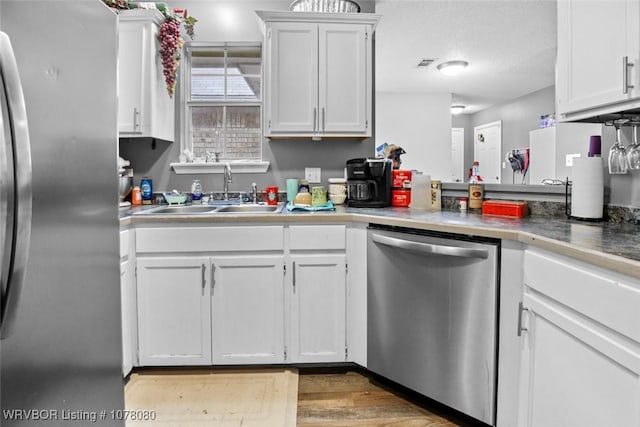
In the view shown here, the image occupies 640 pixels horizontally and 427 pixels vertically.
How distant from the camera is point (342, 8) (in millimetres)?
2684

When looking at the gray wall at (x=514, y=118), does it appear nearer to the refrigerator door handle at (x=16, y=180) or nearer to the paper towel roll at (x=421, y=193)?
the paper towel roll at (x=421, y=193)

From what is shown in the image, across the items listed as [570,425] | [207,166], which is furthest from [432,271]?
[207,166]

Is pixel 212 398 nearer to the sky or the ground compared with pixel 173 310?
nearer to the ground

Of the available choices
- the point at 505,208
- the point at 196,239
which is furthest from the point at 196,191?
the point at 505,208

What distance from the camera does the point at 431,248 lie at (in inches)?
68.0

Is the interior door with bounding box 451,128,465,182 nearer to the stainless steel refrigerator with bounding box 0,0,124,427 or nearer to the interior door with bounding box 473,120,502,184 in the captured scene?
the interior door with bounding box 473,120,502,184

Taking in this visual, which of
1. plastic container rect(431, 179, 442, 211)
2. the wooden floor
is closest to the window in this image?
plastic container rect(431, 179, 442, 211)

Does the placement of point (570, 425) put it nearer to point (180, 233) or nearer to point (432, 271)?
point (432, 271)

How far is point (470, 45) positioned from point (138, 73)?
2.75 metres

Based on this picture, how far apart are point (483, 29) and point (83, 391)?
356cm

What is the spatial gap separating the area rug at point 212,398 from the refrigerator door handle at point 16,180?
1287 millimetres

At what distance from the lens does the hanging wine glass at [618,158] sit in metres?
1.63

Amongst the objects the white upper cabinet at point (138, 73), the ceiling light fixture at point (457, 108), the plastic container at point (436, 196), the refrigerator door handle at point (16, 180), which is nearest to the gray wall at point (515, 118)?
the ceiling light fixture at point (457, 108)

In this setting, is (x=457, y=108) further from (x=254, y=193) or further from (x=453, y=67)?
(x=254, y=193)
